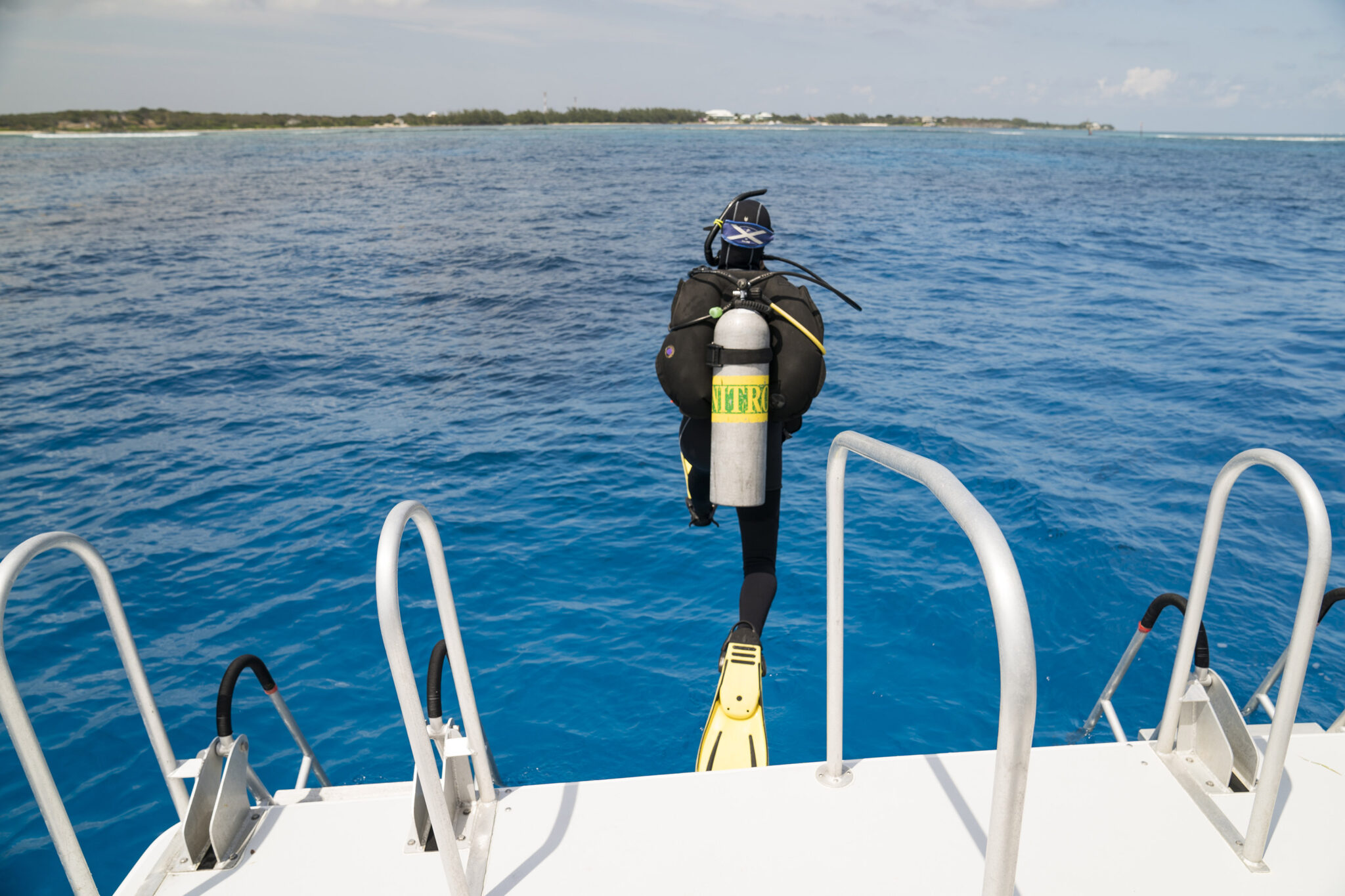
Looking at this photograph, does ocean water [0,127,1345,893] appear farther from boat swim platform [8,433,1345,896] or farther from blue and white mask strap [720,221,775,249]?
blue and white mask strap [720,221,775,249]

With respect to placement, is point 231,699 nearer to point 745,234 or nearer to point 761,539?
point 761,539

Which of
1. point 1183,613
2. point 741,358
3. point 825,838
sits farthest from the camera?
point 741,358

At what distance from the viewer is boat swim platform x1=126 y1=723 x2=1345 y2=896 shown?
2.27m

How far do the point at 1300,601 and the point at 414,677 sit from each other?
2538 mm

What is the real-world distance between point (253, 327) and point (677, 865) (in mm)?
15274

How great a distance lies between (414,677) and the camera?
7.00ft

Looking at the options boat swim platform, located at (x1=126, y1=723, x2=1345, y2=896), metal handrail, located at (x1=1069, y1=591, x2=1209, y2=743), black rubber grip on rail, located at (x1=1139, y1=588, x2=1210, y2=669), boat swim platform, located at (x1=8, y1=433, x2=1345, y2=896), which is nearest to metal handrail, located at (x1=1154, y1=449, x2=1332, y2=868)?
boat swim platform, located at (x1=8, y1=433, x2=1345, y2=896)

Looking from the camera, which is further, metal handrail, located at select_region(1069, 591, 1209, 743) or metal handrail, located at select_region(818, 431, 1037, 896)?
metal handrail, located at select_region(1069, 591, 1209, 743)

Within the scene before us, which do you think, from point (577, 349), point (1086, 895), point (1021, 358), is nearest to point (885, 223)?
point (1021, 358)

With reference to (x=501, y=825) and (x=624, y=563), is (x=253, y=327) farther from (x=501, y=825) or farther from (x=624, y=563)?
(x=501, y=825)

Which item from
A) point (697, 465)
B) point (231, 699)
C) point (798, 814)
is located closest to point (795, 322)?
point (697, 465)

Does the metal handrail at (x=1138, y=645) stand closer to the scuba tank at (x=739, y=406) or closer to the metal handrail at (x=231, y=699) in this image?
the scuba tank at (x=739, y=406)

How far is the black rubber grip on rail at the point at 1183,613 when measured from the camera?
286 centimetres

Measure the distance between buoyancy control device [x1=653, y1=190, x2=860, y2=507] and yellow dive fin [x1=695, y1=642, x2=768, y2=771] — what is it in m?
0.70
